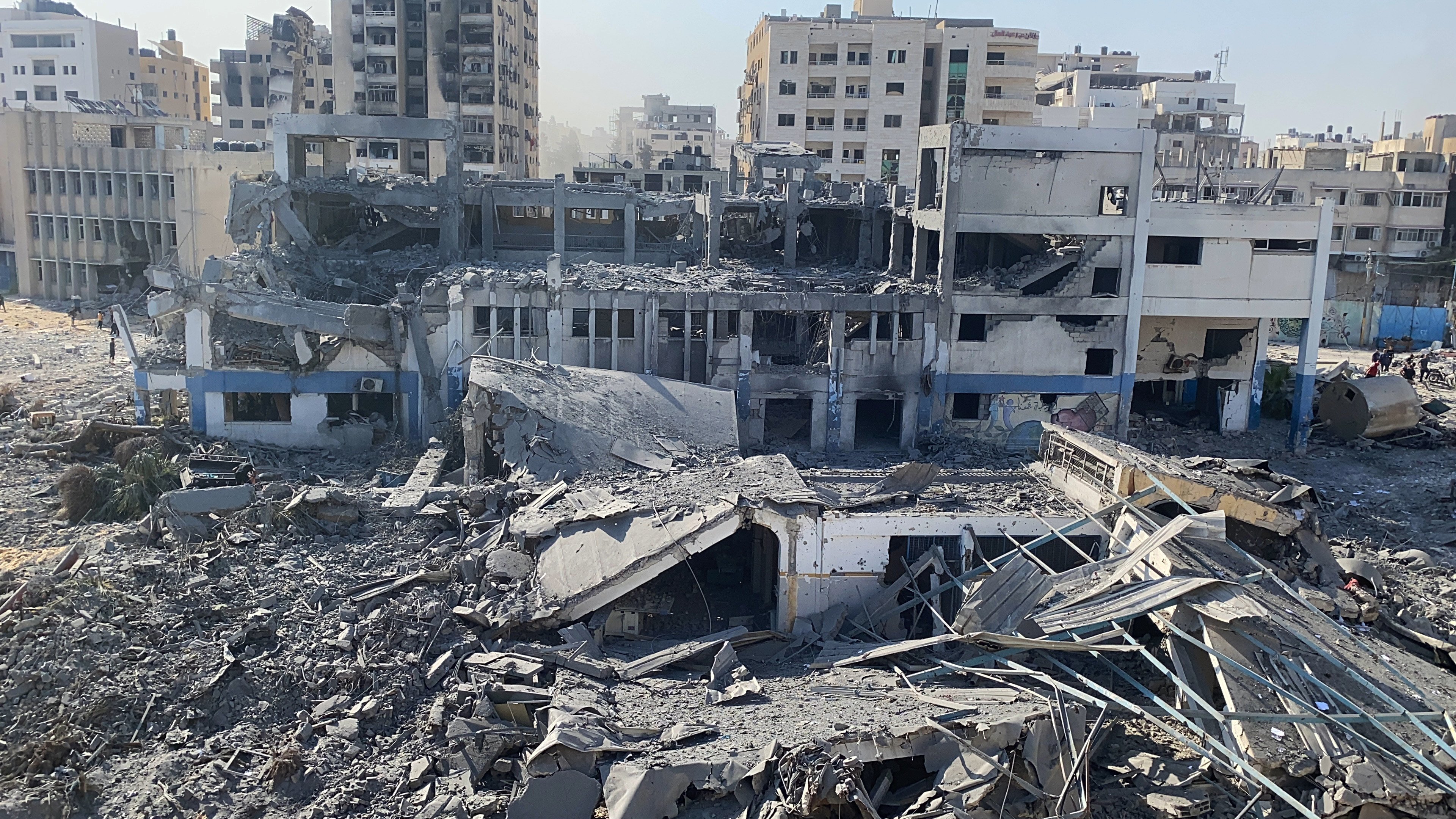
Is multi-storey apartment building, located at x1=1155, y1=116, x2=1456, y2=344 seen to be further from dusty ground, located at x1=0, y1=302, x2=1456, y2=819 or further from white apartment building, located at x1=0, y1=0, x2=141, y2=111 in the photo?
white apartment building, located at x1=0, y1=0, x2=141, y2=111

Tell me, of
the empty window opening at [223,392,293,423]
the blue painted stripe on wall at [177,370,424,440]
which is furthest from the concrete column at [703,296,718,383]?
the empty window opening at [223,392,293,423]

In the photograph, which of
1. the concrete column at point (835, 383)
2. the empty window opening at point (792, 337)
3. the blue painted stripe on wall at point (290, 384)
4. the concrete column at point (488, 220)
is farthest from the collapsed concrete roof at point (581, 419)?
the concrete column at point (488, 220)

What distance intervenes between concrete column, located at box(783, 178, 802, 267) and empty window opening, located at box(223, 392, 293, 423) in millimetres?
18517

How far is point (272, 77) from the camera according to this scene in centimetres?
6838

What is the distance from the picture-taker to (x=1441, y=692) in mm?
15547

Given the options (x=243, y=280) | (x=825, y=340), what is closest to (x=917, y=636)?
(x=825, y=340)

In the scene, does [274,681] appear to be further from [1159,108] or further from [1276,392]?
[1159,108]

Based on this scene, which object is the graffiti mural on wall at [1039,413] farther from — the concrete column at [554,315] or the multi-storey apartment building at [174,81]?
the multi-storey apartment building at [174,81]

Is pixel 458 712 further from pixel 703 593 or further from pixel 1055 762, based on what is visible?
pixel 1055 762

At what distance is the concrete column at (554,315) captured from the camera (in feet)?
104

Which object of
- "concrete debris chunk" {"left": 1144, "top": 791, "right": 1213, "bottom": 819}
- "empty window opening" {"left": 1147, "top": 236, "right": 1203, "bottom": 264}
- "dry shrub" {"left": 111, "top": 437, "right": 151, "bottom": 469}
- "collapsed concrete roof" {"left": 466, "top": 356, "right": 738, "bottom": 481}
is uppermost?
"empty window opening" {"left": 1147, "top": 236, "right": 1203, "bottom": 264}

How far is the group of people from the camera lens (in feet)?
137

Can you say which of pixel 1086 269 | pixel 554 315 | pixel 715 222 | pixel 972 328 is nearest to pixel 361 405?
pixel 554 315

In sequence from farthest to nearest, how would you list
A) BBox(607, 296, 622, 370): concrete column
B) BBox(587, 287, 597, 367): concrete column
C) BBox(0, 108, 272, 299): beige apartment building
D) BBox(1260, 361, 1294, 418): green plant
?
BBox(0, 108, 272, 299): beige apartment building → BBox(1260, 361, 1294, 418): green plant → BBox(607, 296, 622, 370): concrete column → BBox(587, 287, 597, 367): concrete column
